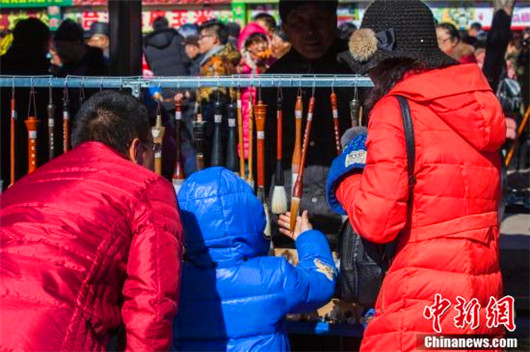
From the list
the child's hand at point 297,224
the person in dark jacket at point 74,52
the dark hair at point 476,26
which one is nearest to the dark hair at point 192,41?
the person in dark jacket at point 74,52

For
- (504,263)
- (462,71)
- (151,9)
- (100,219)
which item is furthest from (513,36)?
(100,219)

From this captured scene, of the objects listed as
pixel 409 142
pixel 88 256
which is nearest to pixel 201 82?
pixel 409 142

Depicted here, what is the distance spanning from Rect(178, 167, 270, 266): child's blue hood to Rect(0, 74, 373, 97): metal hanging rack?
0.81 m

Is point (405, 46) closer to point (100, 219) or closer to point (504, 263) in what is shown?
point (100, 219)

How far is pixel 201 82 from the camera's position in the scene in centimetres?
351

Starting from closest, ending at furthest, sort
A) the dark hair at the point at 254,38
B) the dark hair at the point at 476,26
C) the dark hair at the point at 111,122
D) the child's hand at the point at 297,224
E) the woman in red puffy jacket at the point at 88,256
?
1. the woman in red puffy jacket at the point at 88,256
2. the dark hair at the point at 111,122
3. the child's hand at the point at 297,224
4. the dark hair at the point at 254,38
5. the dark hair at the point at 476,26

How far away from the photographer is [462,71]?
240 centimetres

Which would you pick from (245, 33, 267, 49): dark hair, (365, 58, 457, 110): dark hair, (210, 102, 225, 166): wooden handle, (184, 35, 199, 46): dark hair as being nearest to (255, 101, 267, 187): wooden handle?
(210, 102, 225, 166): wooden handle

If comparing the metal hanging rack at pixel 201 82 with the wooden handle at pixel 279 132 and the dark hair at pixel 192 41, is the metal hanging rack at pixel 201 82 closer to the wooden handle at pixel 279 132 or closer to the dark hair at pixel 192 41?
the wooden handle at pixel 279 132

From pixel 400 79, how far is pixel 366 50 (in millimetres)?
135

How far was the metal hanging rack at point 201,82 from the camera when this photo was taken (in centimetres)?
350

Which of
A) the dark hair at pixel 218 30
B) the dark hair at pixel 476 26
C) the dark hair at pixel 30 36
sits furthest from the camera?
the dark hair at pixel 476 26

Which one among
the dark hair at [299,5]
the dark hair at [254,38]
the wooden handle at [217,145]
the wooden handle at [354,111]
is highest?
the dark hair at [299,5]

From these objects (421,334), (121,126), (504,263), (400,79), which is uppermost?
(400,79)
